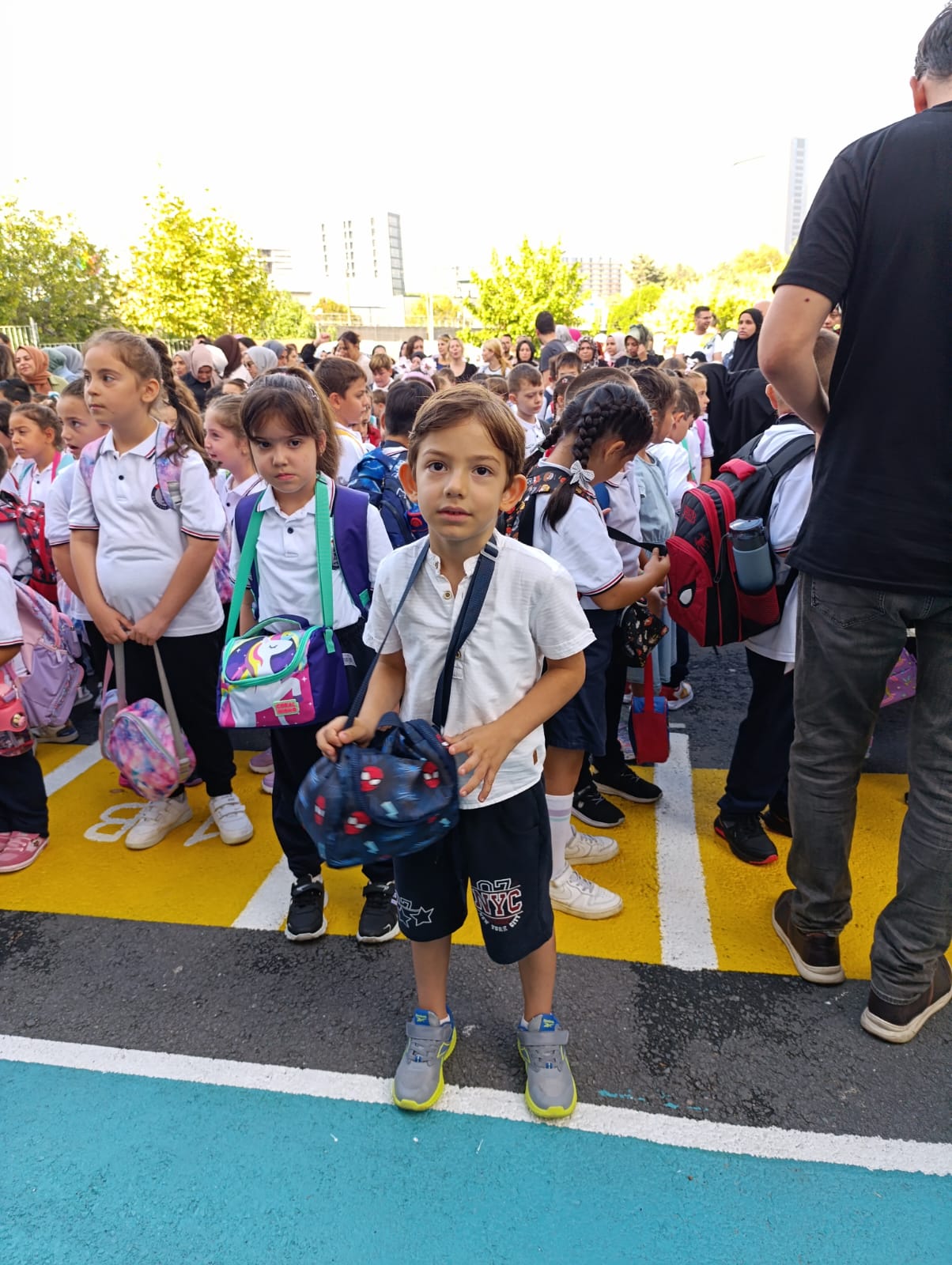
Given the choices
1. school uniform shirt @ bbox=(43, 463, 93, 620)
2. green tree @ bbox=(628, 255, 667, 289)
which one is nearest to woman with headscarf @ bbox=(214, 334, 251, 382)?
school uniform shirt @ bbox=(43, 463, 93, 620)

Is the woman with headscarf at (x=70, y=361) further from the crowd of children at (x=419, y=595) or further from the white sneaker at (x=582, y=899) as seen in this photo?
the white sneaker at (x=582, y=899)

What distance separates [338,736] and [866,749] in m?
1.55

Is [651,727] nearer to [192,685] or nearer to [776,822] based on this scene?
[776,822]

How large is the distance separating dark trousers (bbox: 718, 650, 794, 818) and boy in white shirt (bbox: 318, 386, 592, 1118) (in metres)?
1.35

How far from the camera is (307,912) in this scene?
116 inches

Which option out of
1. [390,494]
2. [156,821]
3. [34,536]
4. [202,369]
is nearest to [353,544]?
[390,494]

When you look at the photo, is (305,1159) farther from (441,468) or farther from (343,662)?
(441,468)

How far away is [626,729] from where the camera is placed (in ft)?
14.8

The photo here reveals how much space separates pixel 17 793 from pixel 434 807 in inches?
105

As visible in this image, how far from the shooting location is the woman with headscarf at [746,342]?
8344mm

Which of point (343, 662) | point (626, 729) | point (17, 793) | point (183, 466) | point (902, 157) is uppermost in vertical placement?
point (902, 157)

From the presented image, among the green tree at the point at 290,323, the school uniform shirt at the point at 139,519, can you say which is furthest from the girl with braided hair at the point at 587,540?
the green tree at the point at 290,323

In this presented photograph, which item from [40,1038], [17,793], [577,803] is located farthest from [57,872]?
[577,803]

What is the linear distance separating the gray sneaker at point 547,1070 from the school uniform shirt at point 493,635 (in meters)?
0.73
